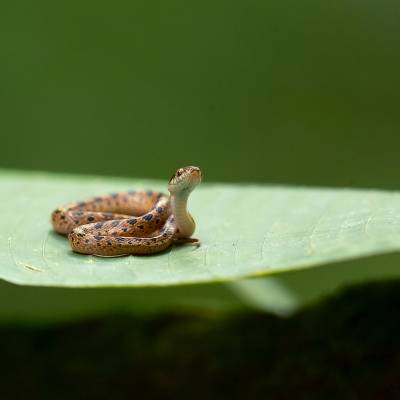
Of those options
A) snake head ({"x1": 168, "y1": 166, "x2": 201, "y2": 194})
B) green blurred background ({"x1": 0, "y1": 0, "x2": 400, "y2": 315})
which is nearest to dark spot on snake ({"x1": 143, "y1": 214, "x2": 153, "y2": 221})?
snake head ({"x1": 168, "y1": 166, "x2": 201, "y2": 194})

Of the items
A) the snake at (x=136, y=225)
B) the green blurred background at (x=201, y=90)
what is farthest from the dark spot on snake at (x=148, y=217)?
the green blurred background at (x=201, y=90)

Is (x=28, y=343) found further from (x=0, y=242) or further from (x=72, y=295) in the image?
(x=0, y=242)

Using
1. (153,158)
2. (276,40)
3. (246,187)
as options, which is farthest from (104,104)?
(246,187)

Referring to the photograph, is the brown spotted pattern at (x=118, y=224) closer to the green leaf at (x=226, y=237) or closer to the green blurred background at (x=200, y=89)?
the green leaf at (x=226, y=237)

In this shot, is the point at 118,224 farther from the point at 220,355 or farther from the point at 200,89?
the point at 200,89

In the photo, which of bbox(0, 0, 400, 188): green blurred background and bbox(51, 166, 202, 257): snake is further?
bbox(0, 0, 400, 188): green blurred background

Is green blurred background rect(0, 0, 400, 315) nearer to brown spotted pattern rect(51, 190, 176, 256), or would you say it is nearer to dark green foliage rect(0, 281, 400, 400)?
brown spotted pattern rect(51, 190, 176, 256)
